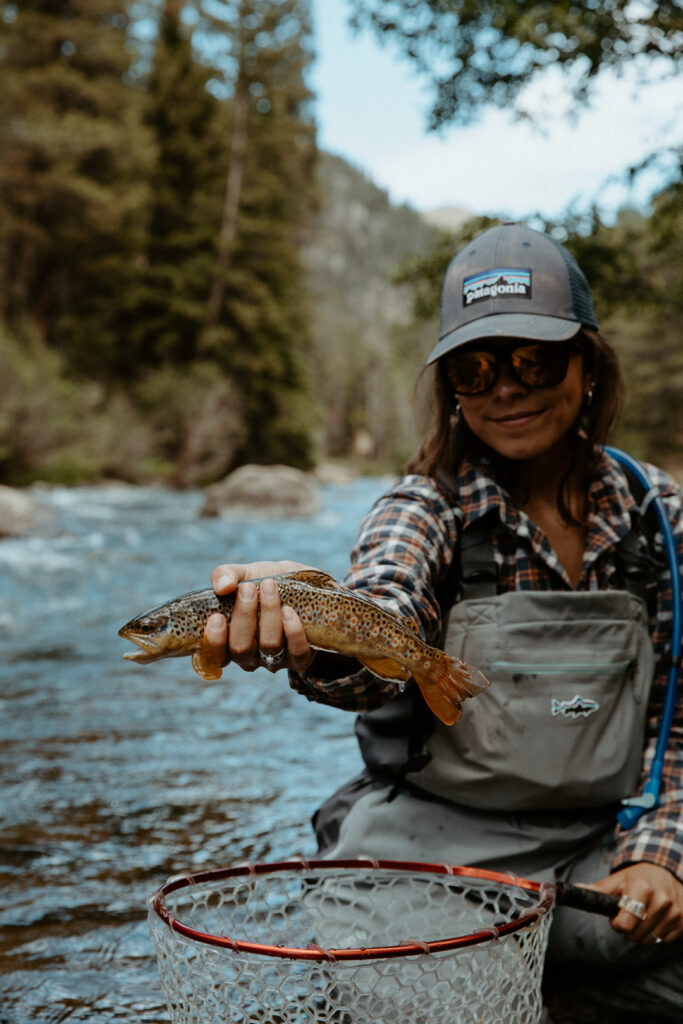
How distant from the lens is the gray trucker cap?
2.21m

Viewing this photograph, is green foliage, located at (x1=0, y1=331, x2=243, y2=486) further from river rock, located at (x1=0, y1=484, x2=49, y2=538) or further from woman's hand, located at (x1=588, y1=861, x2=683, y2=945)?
woman's hand, located at (x1=588, y1=861, x2=683, y2=945)

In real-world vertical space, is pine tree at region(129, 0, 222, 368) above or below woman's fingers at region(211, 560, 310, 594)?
above

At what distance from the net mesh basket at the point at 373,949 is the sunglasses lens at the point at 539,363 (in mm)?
1156

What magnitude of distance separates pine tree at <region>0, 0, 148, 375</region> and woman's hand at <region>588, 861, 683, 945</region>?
23.9 m

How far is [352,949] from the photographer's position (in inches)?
59.3

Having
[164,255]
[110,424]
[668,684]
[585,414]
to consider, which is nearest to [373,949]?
[668,684]

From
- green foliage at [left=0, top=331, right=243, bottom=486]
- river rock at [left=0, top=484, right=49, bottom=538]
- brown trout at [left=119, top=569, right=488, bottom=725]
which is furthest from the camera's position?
green foliage at [left=0, top=331, right=243, bottom=486]

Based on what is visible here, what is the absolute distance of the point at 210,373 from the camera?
93.7 ft

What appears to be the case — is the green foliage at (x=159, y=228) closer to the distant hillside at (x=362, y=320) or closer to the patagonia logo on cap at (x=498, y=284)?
the distant hillside at (x=362, y=320)

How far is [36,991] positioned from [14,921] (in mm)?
396

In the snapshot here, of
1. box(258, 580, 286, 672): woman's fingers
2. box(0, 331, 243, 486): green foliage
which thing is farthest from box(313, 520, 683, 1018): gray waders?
box(0, 331, 243, 486): green foliage

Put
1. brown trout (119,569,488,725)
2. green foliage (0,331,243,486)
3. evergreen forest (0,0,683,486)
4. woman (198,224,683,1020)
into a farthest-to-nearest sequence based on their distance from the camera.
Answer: evergreen forest (0,0,683,486) < green foliage (0,331,243,486) < woman (198,224,683,1020) < brown trout (119,569,488,725)

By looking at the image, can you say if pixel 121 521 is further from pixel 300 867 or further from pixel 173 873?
pixel 300 867

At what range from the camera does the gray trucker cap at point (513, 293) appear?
7.25 feet
